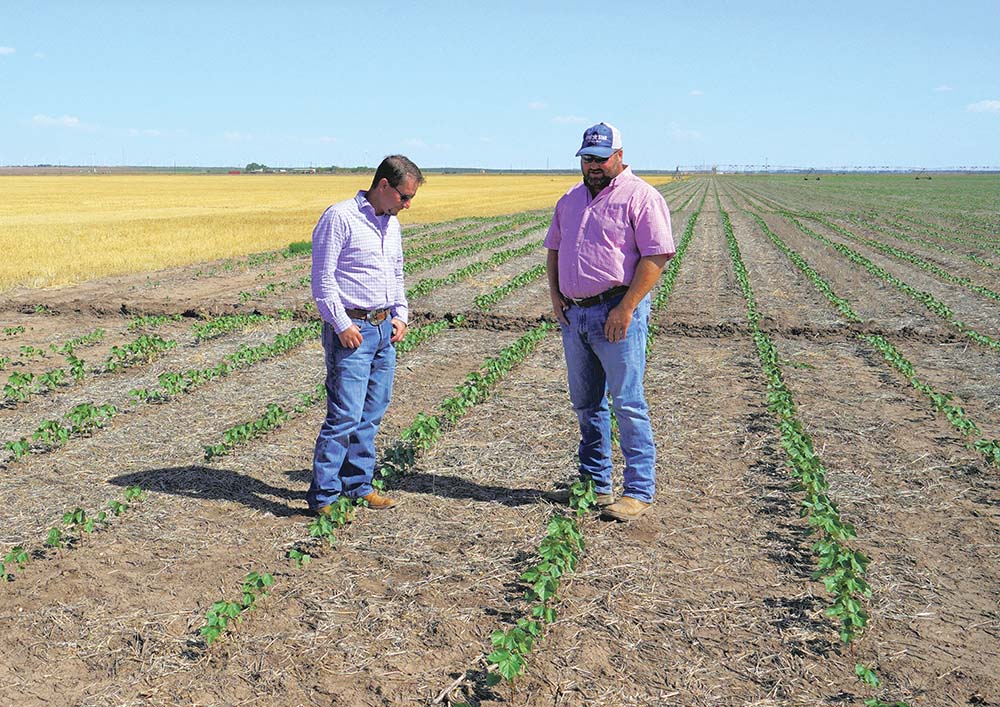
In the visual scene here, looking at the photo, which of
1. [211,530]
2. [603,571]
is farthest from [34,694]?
[603,571]

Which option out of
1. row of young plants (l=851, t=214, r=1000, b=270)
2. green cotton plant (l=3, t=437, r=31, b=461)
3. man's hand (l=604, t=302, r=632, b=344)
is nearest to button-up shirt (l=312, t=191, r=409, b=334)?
man's hand (l=604, t=302, r=632, b=344)

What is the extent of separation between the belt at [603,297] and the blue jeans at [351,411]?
4.02 feet

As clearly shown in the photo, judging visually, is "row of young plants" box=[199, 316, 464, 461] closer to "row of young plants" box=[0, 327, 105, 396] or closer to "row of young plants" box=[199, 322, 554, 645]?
"row of young plants" box=[199, 322, 554, 645]

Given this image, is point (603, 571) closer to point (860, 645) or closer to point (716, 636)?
point (716, 636)

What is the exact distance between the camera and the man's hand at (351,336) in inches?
197

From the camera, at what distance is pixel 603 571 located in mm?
4867

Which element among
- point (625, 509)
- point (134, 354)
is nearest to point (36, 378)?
point (134, 354)

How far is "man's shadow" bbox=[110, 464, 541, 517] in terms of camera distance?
591 centimetres

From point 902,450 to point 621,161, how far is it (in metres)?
3.85

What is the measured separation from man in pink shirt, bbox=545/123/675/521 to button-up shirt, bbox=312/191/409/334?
1009 millimetres

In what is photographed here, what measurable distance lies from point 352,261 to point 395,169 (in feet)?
2.00

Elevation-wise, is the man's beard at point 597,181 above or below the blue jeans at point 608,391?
above

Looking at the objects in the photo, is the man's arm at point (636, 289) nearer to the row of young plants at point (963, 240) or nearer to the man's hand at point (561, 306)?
the man's hand at point (561, 306)

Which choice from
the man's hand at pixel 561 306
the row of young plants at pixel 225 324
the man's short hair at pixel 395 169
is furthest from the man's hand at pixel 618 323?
the row of young plants at pixel 225 324
